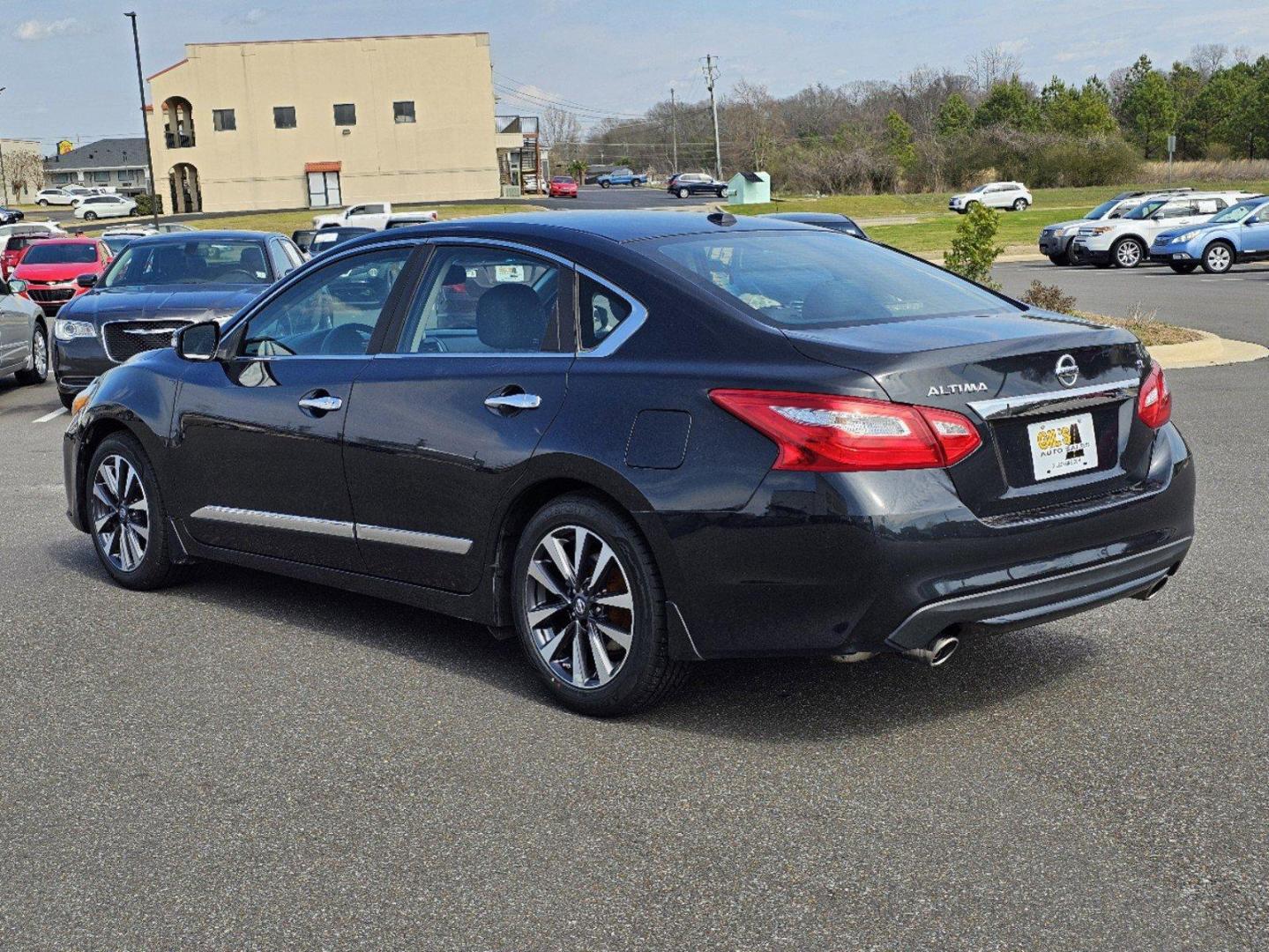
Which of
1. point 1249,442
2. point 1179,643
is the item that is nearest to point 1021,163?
point 1249,442

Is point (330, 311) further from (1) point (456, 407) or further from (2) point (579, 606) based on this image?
(2) point (579, 606)

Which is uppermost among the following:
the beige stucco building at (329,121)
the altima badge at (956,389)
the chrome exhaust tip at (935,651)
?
the beige stucco building at (329,121)

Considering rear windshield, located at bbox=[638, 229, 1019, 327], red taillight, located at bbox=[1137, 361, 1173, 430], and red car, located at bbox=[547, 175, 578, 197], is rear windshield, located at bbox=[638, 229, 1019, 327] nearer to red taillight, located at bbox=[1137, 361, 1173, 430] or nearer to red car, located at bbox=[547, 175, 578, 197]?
red taillight, located at bbox=[1137, 361, 1173, 430]

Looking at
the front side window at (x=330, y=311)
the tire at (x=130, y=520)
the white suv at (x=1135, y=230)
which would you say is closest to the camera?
the front side window at (x=330, y=311)

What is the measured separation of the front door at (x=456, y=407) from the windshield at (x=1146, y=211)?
109ft

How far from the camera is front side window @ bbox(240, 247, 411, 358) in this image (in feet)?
19.6

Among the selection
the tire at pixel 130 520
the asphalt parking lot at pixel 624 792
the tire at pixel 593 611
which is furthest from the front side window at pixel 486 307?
the tire at pixel 130 520

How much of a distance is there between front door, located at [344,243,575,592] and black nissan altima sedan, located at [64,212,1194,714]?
11 millimetres

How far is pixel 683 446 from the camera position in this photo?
4.66 meters

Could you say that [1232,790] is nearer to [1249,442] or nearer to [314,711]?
[314,711]

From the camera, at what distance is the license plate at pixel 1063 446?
4625 millimetres

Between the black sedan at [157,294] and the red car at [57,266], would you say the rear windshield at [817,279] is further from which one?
the red car at [57,266]

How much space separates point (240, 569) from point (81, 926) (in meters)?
4.08

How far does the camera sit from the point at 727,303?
4887 millimetres
